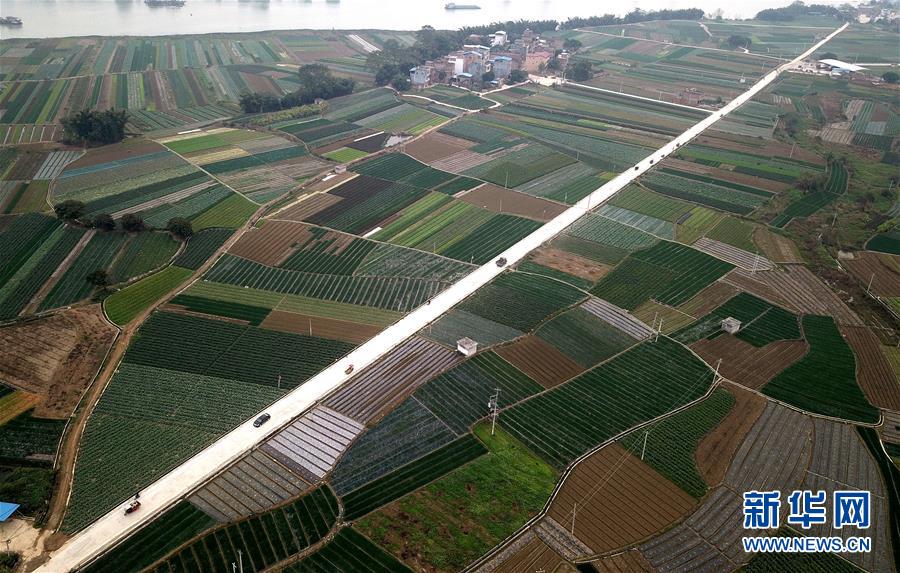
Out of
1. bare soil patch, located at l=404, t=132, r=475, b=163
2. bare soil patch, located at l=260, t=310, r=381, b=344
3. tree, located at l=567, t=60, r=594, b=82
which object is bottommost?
bare soil patch, located at l=260, t=310, r=381, b=344

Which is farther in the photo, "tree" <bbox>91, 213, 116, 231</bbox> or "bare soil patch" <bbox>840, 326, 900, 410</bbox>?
"tree" <bbox>91, 213, 116, 231</bbox>

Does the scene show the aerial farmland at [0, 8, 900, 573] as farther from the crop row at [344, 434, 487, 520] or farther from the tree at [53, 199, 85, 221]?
the tree at [53, 199, 85, 221]

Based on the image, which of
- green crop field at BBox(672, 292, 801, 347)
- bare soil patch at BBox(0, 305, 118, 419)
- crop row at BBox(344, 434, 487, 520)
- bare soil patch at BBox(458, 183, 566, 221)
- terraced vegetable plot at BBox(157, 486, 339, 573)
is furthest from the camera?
bare soil patch at BBox(458, 183, 566, 221)

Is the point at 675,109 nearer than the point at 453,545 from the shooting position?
No

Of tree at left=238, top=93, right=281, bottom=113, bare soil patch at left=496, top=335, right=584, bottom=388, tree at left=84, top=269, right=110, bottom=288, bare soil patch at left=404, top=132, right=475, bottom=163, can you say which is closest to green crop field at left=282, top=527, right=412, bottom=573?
bare soil patch at left=496, top=335, right=584, bottom=388

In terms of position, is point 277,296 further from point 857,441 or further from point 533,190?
point 857,441

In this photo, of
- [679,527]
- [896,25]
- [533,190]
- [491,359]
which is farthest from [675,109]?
[896,25]

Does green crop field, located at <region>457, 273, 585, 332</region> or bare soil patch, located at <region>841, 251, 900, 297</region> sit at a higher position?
bare soil patch, located at <region>841, 251, 900, 297</region>
